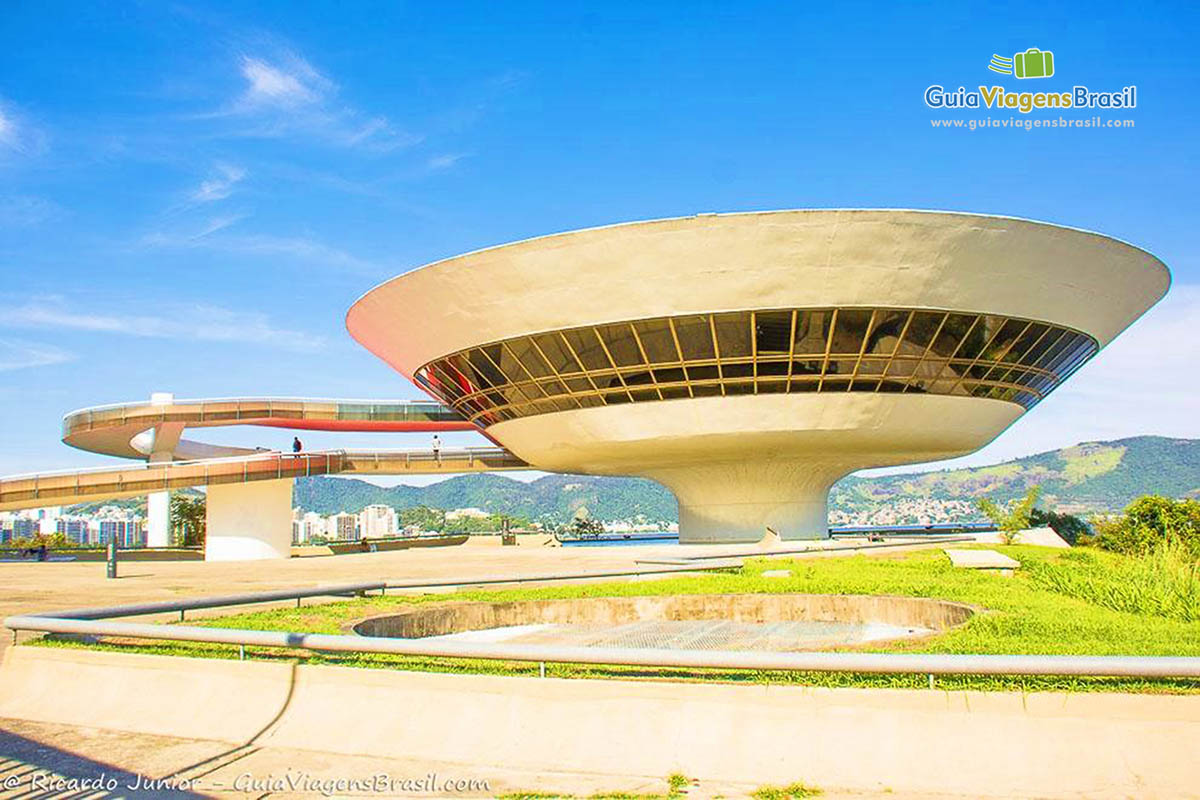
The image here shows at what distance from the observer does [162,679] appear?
8.50 meters

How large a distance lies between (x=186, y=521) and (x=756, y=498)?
41411 mm

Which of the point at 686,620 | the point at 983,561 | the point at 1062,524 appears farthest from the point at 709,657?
the point at 1062,524

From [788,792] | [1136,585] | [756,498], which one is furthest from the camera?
[756,498]

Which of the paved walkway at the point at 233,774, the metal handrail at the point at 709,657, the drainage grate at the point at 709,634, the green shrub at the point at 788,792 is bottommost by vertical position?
the drainage grate at the point at 709,634

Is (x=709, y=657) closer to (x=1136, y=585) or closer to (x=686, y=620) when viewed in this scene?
(x=686, y=620)

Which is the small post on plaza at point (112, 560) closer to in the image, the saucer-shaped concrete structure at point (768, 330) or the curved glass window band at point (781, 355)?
the saucer-shaped concrete structure at point (768, 330)

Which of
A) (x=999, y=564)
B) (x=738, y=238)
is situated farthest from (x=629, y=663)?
(x=738, y=238)

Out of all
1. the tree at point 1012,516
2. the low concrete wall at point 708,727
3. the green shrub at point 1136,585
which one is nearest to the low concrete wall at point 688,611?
the green shrub at point 1136,585

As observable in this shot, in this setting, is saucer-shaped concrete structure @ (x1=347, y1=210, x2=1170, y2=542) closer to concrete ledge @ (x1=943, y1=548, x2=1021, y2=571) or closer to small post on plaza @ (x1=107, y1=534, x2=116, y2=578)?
concrete ledge @ (x1=943, y1=548, x2=1021, y2=571)

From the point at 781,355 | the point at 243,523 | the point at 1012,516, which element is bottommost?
the point at 1012,516

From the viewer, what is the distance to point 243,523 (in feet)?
131

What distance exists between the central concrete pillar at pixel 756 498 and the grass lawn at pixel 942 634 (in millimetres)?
14998

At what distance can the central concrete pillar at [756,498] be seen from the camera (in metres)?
37.3

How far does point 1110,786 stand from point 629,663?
3.20m
